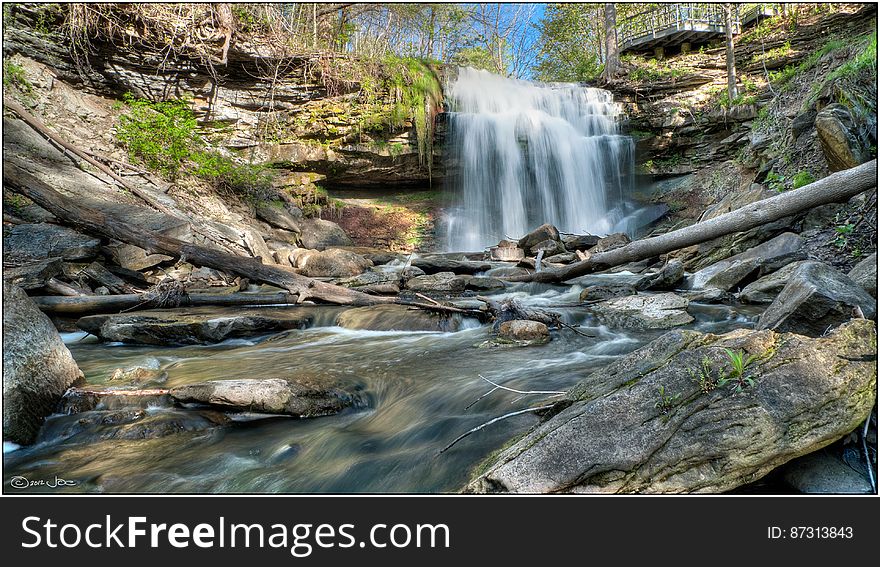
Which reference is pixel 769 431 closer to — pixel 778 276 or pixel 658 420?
pixel 658 420

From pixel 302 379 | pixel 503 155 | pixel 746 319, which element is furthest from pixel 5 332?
pixel 503 155

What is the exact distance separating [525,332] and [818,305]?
2.29 metres

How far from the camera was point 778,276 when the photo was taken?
5.19 meters

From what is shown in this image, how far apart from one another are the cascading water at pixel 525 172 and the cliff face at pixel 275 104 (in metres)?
1.32

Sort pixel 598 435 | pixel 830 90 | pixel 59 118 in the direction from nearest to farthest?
pixel 598 435 → pixel 830 90 → pixel 59 118

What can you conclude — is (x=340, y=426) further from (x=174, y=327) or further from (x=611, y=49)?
(x=611, y=49)

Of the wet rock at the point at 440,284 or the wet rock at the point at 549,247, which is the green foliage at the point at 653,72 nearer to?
the wet rock at the point at 549,247

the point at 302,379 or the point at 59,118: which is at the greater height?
the point at 59,118

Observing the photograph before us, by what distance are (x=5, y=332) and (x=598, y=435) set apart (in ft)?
11.1

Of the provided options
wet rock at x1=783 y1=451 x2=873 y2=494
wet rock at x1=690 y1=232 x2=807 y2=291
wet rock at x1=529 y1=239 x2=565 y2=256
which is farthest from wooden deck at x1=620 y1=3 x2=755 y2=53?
wet rock at x1=783 y1=451 x2=873 y2=494

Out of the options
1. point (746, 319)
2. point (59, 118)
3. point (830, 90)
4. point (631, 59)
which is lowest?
point (746, 319)

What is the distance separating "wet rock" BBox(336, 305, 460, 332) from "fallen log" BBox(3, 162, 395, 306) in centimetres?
15

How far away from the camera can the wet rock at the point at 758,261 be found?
18.1 ft

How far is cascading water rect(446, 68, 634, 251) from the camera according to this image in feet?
47.6
